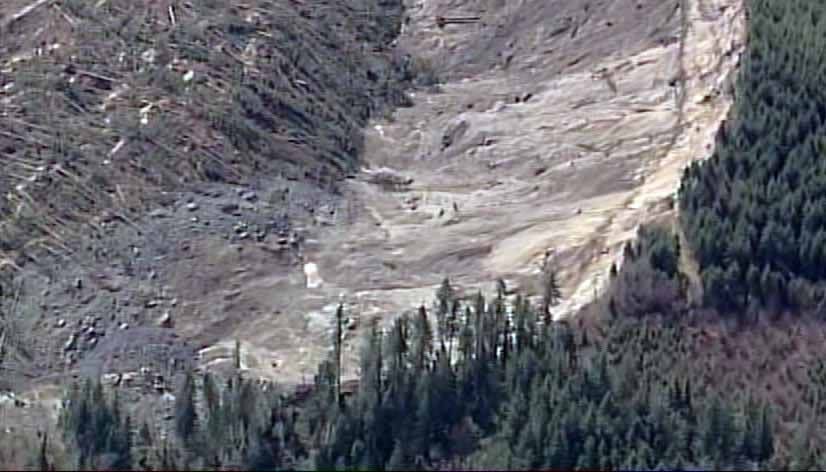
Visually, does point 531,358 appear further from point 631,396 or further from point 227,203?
point 227,203

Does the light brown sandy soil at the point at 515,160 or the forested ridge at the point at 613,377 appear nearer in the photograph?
the forested ridge at the point at 613,377

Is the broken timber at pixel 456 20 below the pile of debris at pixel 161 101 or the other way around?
the other way around

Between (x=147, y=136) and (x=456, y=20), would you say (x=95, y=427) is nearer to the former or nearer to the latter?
(x=147, y=136)

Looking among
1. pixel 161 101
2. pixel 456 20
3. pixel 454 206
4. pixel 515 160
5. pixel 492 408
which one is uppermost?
pixel 456 20

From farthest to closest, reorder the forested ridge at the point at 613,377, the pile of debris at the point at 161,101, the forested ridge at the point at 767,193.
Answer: the pile of debris at the point at 161,101
the forested ridge at the point at 767,193
the forested ridge at the point at 613,377

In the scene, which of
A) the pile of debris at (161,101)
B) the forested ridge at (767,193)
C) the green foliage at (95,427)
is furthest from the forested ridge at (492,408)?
the pile of debris at (161,101)

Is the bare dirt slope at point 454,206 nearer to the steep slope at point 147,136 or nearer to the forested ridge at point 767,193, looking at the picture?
the steep slope at point 147,136

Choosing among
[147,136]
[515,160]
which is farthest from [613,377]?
[147,136]

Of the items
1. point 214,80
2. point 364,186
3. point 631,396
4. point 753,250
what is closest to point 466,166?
point 364,186
